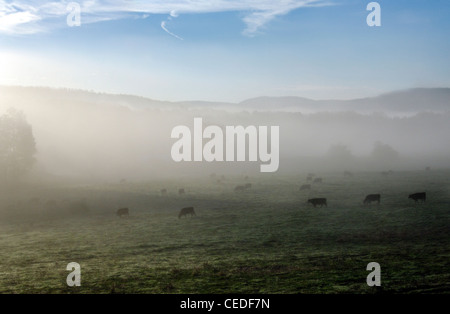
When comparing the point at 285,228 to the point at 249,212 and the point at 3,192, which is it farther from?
the point at 3,192

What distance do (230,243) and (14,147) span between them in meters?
52.0

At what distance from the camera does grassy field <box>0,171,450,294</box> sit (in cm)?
1923

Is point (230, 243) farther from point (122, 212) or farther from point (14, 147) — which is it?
point (14, 147)

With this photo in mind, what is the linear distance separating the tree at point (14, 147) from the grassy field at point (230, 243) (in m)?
9.75

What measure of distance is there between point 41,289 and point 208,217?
76.5ft

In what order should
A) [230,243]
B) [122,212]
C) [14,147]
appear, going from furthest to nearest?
[14,147] < [122,212] < [230,243]

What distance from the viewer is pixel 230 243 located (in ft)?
96.4

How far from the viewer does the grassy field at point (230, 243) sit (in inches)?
757

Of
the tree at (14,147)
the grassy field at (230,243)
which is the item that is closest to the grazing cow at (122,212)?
the grassy field at (230,243)

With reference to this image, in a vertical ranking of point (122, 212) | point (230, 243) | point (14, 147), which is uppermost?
point (14, 147)

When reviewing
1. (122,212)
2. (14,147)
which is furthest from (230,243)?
(14,147)

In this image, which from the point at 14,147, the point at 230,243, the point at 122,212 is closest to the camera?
the point at 230,243
